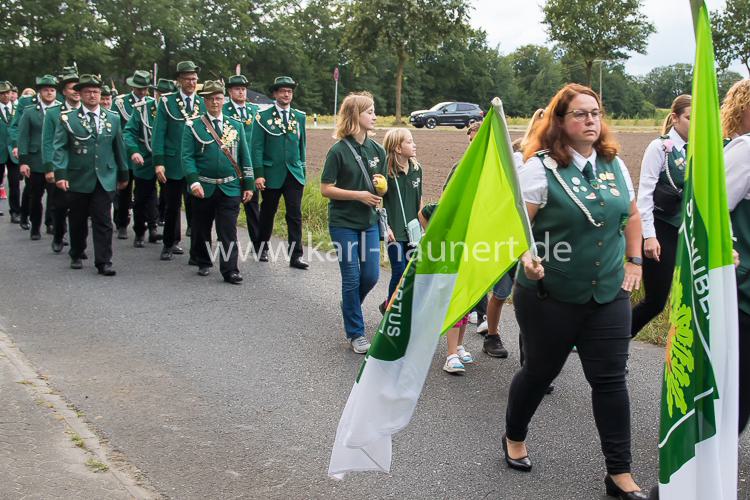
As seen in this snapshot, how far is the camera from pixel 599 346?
421cm

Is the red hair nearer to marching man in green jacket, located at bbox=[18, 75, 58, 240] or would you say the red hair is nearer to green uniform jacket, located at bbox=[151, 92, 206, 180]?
green uniform jacket, located at bbox=[151, 92, 206, 180]

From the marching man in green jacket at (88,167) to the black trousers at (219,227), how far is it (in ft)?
3.13

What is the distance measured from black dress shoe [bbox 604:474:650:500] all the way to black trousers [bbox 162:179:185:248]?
7462mm

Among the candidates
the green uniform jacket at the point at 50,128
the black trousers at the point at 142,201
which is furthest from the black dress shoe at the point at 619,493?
the black trousers at the point at 142,201

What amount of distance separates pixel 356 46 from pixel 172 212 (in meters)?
45.9

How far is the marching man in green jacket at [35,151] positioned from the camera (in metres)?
12.1

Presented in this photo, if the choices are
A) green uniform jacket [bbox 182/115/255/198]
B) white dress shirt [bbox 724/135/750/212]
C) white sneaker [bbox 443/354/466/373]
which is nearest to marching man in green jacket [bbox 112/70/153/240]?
green uniform jacket [bbox 182/115/255/198]

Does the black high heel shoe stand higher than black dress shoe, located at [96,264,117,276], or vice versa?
black dress shoe, located at [96,264,117,276]

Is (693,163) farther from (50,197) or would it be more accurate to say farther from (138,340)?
(50,197)

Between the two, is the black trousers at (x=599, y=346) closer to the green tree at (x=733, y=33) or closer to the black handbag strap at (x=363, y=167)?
the black handbag strap at (x=363, y=167)

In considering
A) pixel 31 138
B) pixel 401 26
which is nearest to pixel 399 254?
pixel 31 138

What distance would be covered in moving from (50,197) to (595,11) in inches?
1686

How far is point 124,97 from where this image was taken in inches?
496

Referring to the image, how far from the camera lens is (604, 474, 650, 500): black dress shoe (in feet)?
13.6
